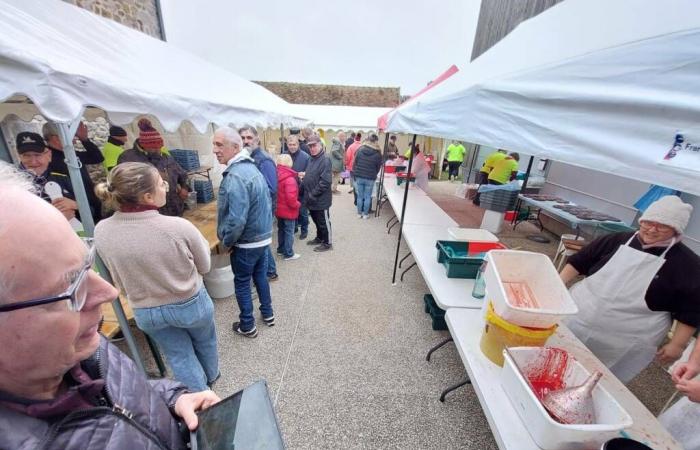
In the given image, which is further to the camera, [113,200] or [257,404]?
[113,200]

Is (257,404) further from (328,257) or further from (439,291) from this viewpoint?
(328,257)

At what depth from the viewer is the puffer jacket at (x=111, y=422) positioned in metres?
0.52

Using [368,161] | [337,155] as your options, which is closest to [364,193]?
[368,161]

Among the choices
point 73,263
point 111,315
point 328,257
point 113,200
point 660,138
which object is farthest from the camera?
point 328,257

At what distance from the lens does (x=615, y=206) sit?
5379 millimetres

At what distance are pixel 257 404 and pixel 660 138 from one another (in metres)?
1.52

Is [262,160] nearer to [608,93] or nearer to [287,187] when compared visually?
[287,187]

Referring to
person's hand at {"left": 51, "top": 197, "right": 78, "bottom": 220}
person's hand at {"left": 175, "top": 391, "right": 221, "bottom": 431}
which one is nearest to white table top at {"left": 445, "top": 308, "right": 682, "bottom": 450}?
person's hand at {"left": 175, "top": 391, "right": 221, "bottom": 431}

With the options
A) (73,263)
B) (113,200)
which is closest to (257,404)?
(73,263)

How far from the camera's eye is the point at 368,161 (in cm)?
608

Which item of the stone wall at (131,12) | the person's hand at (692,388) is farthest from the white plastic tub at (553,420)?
the stone wall at (131,12)

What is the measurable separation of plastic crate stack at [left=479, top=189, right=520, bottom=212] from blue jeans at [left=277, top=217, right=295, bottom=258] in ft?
14.2

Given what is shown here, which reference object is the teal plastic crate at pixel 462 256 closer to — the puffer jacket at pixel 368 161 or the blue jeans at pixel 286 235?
the blue jeans at pixel 286 235

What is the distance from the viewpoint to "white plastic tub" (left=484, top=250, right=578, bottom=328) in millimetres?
1350
